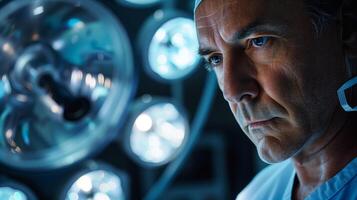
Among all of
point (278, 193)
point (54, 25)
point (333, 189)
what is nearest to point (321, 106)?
point (333, 189)

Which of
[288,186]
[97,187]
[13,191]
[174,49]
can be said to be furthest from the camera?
[174,49]

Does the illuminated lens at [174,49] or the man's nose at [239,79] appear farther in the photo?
the illuminated lens at [174,49]

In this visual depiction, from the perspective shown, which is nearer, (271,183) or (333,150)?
(333,150)

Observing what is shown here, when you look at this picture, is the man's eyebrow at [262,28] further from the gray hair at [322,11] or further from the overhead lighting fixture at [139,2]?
the overhead lighting fixture at [139,2]

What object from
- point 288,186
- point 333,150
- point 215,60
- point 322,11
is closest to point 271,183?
point 288,186

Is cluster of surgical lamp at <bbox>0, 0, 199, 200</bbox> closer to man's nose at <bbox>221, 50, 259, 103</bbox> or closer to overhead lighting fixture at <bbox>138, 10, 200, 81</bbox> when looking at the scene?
overhead lighting fixture at <bbox>138, 10, 200, 81</bbox>

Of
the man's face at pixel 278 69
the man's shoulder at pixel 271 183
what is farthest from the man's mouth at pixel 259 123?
the man's shoulder at pixel 271 183

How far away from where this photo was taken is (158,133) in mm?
1688

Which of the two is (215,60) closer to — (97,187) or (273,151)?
(273,151)

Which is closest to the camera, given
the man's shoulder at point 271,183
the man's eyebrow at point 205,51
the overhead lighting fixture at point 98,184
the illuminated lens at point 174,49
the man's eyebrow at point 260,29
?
the man's eyebrow at point 260,29

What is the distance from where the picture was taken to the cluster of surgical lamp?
1505 millimetres

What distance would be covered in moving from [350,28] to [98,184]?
765 mm

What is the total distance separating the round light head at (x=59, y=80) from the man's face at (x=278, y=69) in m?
0.50

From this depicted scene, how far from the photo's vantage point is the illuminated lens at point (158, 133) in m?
1.67
